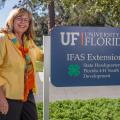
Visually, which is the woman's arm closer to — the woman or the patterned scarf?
the woman

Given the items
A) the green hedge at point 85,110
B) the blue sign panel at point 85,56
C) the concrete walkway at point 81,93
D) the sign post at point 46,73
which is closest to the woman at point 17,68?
the sign post at point 46,73

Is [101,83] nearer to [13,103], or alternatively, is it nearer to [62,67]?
[62,67]

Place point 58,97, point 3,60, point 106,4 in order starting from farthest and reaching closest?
point 58,97
point 106,4
point 3,60

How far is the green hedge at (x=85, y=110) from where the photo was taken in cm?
716

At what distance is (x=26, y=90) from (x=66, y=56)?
1.44 metres

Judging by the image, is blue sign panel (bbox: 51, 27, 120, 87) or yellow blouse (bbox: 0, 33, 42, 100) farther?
blue sign panel (bbox: 51, 27, 120, 87)

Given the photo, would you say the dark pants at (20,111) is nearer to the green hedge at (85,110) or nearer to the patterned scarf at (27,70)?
the patterned scarf at (27,70)

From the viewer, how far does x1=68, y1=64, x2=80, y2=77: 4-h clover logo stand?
5895 millimetres

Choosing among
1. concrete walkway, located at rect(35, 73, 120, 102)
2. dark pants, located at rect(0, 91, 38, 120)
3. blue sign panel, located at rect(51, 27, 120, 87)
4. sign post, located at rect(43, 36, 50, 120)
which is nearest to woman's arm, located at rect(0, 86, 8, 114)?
dark pants, located at rect(0, 91, 38, 120)

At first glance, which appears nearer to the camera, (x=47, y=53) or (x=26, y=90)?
(x=26, y=90)

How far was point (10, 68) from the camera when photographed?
14.4ft

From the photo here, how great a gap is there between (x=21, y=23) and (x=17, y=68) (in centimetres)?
44

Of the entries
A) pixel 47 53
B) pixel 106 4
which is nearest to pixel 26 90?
pixel 47 53

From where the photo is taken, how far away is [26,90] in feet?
14.9
